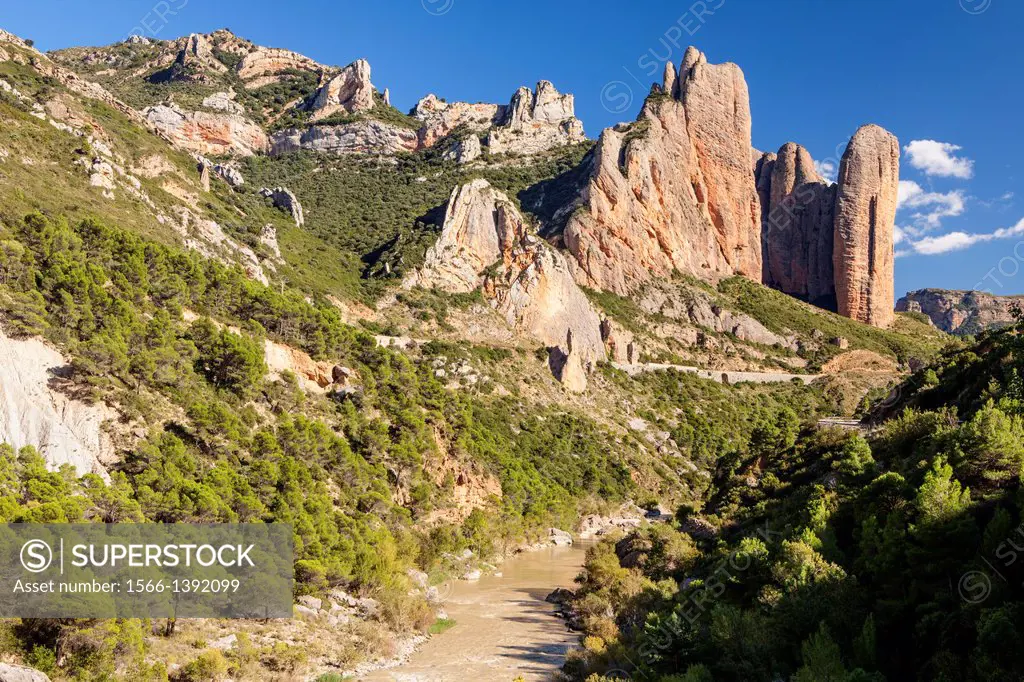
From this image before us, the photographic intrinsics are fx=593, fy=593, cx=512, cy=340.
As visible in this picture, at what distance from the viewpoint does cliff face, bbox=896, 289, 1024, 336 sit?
172 metres

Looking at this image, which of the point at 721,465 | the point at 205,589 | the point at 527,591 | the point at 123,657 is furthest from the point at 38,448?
the point at 721,465

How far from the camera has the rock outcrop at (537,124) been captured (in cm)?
11719

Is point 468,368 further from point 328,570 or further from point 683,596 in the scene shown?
point 683,596

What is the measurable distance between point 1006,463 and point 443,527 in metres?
27.8

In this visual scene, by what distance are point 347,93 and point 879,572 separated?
460 ft

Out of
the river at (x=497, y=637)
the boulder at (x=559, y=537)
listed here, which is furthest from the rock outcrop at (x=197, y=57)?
the river at (x=497, y=637)

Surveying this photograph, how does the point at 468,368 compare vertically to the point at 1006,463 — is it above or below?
above

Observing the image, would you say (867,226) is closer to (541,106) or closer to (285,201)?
(541,106)

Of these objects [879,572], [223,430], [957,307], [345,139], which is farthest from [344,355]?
[957,307]

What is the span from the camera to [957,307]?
18088cm

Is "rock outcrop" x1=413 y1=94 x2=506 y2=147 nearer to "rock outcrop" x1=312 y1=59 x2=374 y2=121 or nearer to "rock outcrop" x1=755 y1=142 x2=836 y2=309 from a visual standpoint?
"rock outcrop" x1=312 y1=59 x2=374 y2=121

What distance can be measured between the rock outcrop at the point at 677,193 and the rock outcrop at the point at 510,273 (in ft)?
46.1

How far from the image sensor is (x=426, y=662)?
2097cm

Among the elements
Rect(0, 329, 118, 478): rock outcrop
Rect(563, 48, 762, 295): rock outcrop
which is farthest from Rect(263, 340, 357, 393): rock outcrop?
Rect(563, 48, 762, 295): rock outcrop
